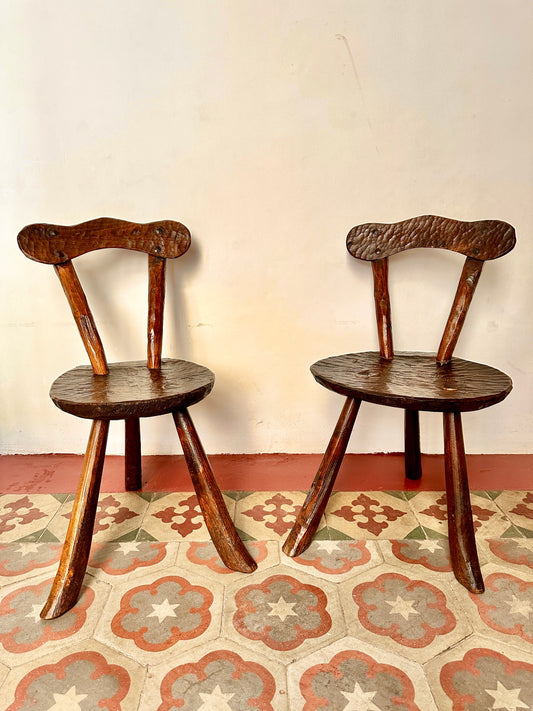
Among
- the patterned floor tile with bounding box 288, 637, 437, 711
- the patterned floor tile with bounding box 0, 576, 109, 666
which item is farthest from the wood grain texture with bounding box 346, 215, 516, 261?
the patterned floor tile with bounding box 0, 576, 109, 666

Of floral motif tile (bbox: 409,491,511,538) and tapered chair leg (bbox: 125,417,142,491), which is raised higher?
tapered chair leg (bbox: 125,417,142,491)

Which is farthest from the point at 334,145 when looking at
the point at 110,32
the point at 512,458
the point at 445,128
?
the point at 512,458

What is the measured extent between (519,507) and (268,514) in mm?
833

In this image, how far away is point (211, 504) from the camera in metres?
1.31

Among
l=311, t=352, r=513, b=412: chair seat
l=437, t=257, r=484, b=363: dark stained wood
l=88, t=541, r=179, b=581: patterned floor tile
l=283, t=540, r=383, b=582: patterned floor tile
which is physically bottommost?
l=283, t=540, r=383, b=582: patterned floor tile

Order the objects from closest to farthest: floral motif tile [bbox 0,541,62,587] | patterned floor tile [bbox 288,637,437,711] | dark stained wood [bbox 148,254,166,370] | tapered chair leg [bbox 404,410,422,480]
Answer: patterned floor tile [bbox 288,637,437,711] < floral motif tile [bbox 0,541,62,587] < dark stained wood [bbox 148,254,166,370] < tapered chair leg [bbox 404,410,422,480]

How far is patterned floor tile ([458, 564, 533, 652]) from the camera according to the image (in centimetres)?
108

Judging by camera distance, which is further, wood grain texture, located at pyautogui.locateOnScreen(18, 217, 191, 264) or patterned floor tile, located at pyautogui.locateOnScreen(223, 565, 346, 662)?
wood grain texture, located at pyautogui.locateOnScreen(18, 217, 191, 264)

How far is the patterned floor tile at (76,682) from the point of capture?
3.01 ft

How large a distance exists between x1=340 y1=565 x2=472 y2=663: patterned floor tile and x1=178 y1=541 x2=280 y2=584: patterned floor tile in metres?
0.22

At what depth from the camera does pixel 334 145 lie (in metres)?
1.67

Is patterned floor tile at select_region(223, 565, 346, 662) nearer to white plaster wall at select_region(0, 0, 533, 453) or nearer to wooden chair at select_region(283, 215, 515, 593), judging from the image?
wooden chair at select_region(283, 215, 515, 593)

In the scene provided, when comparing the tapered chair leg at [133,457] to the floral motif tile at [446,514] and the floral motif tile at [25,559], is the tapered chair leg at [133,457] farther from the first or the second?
the floral motif tile at [446,514]

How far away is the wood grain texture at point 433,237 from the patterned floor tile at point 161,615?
1.14m
